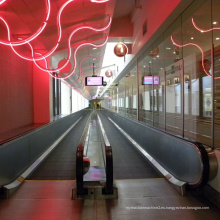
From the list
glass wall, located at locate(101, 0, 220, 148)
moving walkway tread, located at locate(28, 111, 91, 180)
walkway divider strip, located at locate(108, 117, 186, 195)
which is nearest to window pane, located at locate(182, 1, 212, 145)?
glass wall, located at locate(101, 0, 220, 148)

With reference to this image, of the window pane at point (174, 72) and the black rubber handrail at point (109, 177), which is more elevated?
the window pane at point (174, 72)

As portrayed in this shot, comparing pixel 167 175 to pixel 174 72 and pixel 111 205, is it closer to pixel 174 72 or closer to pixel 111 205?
pixel 111 205

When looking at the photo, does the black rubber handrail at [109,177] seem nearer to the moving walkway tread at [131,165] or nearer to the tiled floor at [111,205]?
the tiled floor at [111,205]

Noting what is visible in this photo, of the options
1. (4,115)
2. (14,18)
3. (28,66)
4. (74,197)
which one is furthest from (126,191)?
(28,66)

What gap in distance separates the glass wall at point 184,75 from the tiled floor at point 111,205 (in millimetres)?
2212

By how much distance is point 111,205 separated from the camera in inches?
121

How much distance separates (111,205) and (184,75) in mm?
5043

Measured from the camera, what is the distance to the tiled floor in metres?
2.77

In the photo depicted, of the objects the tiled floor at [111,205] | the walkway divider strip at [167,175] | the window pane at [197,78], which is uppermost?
the window pane at [197,78]

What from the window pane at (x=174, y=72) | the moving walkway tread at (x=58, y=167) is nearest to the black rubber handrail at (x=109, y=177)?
the moving walkway tread at (x=58, y=167)

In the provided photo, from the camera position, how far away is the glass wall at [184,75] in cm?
559

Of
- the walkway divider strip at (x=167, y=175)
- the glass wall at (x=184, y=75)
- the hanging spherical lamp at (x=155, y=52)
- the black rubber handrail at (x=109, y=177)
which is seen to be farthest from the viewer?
the hanging spherical lamp at (x=155, y=52)

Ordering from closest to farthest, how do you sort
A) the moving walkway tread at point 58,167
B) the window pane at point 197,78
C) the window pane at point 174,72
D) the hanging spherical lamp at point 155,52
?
the moving walkway tread at point 58,167 < the window pane at point 197,78 < the window pane at point 174,72 < the hanging spherical lamp at point 155,52

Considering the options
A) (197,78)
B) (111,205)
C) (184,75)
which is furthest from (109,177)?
(197,78)
